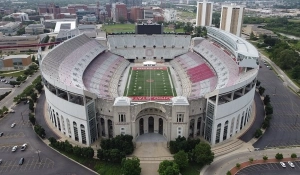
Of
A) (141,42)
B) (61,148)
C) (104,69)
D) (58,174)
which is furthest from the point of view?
(141,42)

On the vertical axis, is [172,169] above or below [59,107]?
below

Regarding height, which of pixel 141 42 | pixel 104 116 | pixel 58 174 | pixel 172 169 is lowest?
pixel 58 174

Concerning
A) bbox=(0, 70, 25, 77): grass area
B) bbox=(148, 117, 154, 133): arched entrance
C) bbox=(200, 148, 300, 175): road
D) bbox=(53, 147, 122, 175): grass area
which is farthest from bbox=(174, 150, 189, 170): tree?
bbox=(0, 70, 25, 77): grass area

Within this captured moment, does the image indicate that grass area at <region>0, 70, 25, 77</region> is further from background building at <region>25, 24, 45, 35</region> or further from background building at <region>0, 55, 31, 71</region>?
background building at <region>25, 24, 45, 35</region>

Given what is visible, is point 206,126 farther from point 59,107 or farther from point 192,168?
point 59,107

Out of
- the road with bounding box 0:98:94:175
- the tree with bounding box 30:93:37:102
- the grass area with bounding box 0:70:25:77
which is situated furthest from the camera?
the grass area with bounding box 0:70:25:77

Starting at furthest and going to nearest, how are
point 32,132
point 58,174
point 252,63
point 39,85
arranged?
point 39,85 → point 252,63 → point 32,132 → point 58,174

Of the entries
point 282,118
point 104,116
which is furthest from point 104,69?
point 282,118
